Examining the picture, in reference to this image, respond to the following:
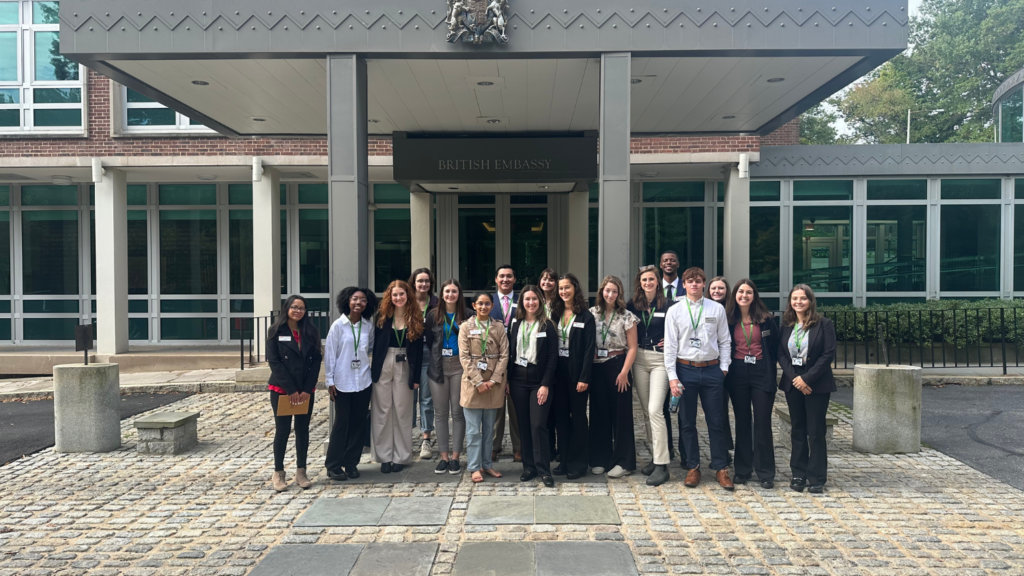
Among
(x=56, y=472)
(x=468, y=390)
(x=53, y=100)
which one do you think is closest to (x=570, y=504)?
(x=468, y=390)

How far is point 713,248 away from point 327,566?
13668 millimetres

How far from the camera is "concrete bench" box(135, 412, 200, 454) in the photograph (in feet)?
23.5

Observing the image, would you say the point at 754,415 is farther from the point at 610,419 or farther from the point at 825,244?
the point at 825,244

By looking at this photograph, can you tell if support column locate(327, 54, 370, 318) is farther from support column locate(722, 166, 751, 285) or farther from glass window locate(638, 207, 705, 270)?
glass window locate(638, 207, 705, 270)

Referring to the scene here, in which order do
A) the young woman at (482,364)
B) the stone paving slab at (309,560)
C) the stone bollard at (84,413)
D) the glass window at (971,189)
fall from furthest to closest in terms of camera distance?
the glass window at (971,189), the stone bollard at (84,413), the young woman at (482,364), the stone paving slab at (309,560)

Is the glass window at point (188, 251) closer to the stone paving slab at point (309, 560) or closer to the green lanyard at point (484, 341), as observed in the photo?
the green lanyard at point (484, 341)

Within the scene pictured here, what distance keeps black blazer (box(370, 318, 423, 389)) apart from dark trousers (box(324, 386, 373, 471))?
0.20 metres

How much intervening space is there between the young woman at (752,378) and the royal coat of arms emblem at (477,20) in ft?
10.8

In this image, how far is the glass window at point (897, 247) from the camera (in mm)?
15398

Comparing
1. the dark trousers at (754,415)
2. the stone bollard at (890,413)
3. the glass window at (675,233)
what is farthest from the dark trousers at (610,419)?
the glass window at (675,233)

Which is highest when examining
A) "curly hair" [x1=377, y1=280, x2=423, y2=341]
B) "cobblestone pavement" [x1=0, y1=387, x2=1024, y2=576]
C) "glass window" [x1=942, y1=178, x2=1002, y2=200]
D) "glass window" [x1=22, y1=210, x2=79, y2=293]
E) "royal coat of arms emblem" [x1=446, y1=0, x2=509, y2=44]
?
"royal coat of arms emblem" [x1=446, y1=0, x2=509, y2=44]

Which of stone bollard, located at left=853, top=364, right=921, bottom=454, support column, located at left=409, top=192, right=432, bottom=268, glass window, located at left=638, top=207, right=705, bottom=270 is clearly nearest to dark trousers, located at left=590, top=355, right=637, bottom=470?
stone bollard, located at left=853, top=364, right=921, bottom=454

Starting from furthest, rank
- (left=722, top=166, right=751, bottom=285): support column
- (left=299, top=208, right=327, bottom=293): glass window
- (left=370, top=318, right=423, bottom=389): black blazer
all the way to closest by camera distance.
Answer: (left=299, top=208, right=327, bottom=293): glass window < (left=722, top=166, right=751, bottom=285): support column < (left=370, top=318, right=423, bottom=389): black blazer

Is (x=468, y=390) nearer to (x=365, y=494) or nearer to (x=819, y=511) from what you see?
(x=365, y=494)
